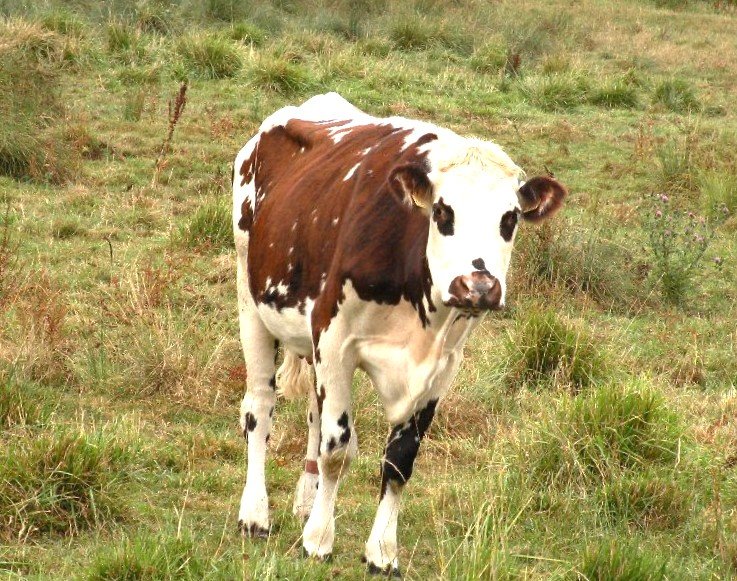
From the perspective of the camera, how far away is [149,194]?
10.6 m

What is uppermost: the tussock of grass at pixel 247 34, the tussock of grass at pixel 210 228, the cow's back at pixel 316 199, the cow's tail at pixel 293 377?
the cow's back at pixel 316 199

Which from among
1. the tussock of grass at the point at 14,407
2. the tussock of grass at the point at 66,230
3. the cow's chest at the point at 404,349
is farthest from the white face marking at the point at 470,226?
the tussock of grass at the point at 66,230

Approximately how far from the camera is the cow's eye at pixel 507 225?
4.58 meters

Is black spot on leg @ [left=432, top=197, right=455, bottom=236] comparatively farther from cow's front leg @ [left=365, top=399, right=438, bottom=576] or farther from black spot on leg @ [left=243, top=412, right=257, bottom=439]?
black spot on leg @ [left=243, top=412, right=257, bottom=439]

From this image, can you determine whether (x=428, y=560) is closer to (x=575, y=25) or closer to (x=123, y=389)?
(x=123, y=389)

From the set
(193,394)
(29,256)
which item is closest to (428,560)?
(193,394)

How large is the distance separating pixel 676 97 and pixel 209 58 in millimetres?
5256

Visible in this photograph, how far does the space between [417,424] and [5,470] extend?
5.29 ft

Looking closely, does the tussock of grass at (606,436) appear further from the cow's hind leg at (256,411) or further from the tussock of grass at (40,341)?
the tussock of grass at (40,341)

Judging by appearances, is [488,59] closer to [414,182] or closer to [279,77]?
[279,77]

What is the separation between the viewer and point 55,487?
5180mm

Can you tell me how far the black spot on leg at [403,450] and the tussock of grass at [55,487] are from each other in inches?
44.7

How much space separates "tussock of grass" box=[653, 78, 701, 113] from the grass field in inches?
1.7

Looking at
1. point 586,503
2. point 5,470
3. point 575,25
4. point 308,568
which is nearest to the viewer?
point 308,568
